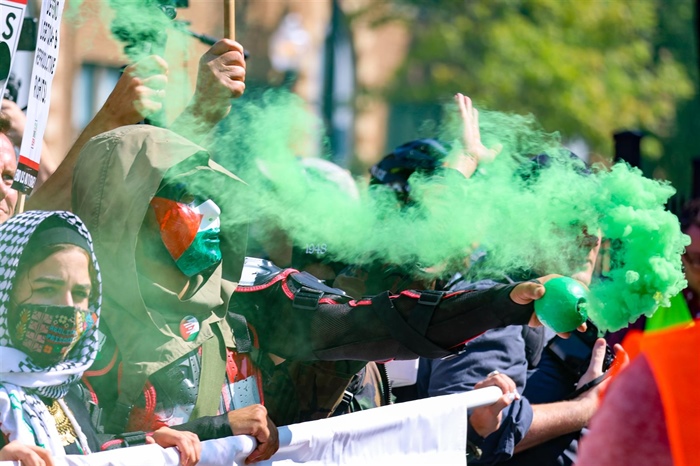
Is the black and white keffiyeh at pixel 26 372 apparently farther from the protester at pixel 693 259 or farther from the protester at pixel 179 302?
the protester at pixel 693 259

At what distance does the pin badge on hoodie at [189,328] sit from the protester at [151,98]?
528 millimetres

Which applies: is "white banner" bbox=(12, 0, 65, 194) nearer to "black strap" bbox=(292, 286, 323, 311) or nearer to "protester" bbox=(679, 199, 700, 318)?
"black strap" bbox=(292, 286, 323, 311)

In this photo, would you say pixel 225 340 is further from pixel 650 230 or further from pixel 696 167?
pixel 696 167

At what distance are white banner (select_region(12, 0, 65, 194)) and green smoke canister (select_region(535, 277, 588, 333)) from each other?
5.13 feet

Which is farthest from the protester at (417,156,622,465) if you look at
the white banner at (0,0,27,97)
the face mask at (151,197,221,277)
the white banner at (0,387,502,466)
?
the white banner at (0,0,27,97)

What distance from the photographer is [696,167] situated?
22.4 ft

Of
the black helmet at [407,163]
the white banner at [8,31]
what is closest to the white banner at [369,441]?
the black helmet at [407,163]

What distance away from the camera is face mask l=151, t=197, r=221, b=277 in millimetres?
2934

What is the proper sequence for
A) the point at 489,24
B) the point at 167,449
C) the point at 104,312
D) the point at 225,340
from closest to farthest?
the point at 167,449
the point at 104,312
the point at 225,340
the point at 489,24

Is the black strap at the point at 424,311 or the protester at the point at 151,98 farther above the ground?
the protester at the point at 151,98

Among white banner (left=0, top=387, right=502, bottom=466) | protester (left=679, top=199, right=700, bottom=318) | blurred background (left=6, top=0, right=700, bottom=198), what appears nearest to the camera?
white banner (left=0, top=387, right=502, bottom=466)

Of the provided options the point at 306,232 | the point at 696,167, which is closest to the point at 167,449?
the point at 306,232

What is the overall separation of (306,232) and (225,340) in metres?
0.54

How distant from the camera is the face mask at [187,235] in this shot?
2934 mm
